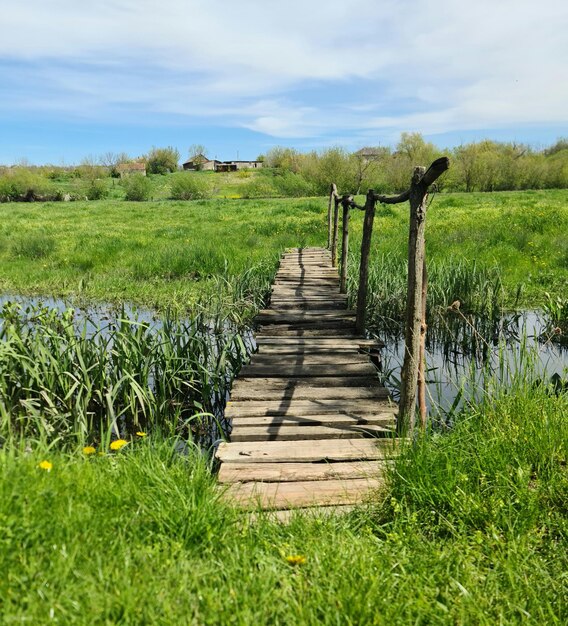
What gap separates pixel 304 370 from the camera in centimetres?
527

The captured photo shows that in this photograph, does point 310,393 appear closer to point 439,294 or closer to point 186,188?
point 439,294

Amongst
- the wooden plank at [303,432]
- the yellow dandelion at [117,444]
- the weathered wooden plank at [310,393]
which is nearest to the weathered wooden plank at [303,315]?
the weathered wooden plank at [310,393]

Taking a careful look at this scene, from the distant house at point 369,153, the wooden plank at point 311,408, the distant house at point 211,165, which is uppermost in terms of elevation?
the distant house at point 211,165

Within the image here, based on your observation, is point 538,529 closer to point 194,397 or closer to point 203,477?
point 203,477

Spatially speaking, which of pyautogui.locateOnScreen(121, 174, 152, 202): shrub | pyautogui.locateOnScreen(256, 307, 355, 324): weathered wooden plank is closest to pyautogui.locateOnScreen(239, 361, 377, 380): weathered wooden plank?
pyautogui.locateOnScreen(256, 307, 355, 324): weathered wooden plank

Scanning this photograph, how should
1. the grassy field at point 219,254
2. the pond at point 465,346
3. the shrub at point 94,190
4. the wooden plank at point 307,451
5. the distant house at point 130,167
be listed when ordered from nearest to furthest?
the wooden plank at point 307,451 < the pond at point 465,346 < the grassy field at point 219,254 < the shrub at point 94,190 < the distant house at point 130,167

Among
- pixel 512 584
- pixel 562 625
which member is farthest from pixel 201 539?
pixel 562 625

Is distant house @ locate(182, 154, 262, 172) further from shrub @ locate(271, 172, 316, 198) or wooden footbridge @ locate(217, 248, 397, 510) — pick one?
wooden footbridge @ locate(217, 248, 397, 510)

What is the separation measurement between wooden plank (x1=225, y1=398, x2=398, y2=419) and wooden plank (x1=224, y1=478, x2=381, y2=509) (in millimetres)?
1034

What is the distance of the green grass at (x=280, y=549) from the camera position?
1812mm

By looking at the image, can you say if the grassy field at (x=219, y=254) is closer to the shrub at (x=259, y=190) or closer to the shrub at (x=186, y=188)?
the shrub at (x=186, y=188)

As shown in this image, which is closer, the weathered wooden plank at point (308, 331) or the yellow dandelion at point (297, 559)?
the yellow dandelion at point (297, 559)

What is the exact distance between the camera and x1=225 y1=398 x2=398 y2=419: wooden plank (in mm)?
4234

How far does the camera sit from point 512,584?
6.89 ft
